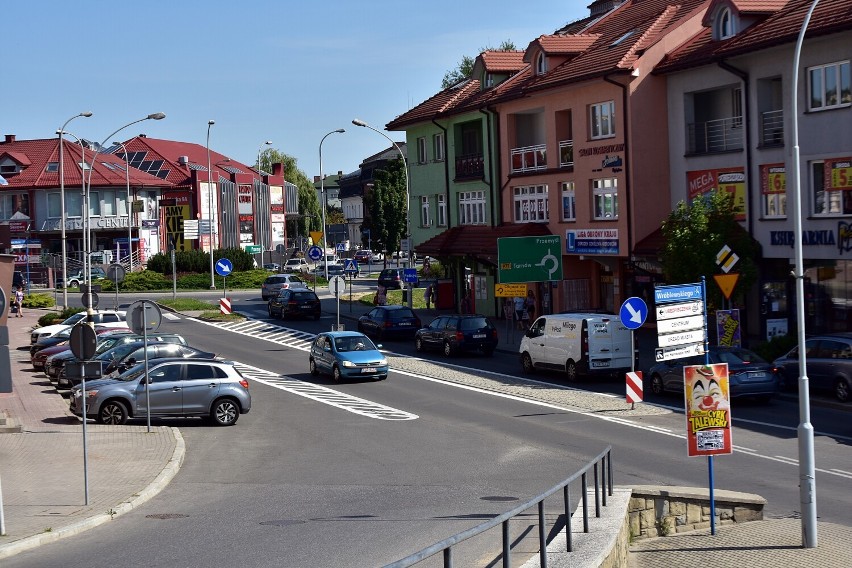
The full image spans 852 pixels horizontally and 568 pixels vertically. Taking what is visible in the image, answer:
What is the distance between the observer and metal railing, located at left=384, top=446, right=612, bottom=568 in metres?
6.50

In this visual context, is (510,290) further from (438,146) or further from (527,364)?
(438,146)

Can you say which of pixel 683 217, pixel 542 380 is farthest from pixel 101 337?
pixel 683 217

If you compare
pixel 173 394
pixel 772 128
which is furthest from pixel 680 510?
pixel 772 128

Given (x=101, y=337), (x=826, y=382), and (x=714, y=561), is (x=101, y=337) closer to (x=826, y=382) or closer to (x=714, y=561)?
(x=826, y=382)

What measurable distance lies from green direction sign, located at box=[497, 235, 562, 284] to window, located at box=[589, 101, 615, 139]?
4.36 metres

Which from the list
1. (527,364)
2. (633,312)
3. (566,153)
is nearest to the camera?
(633,312)

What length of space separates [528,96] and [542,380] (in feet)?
55.3

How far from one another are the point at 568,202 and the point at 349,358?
15.4 metres

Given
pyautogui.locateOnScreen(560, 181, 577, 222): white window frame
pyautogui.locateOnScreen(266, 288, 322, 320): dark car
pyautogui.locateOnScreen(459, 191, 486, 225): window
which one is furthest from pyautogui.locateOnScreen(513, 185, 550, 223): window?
pyautogui.locateOnScreen(266, 288, 322, 320): dark car

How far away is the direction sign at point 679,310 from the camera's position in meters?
14.9

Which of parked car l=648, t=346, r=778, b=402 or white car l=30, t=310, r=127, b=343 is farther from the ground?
white car l=30, t=310, r=127, b=343

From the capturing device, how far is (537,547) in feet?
34.0

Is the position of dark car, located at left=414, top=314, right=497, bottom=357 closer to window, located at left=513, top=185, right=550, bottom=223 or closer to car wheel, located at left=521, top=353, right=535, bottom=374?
car wheel, located at left=521, top=353, right=535, bottom=374

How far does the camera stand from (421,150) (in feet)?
189
